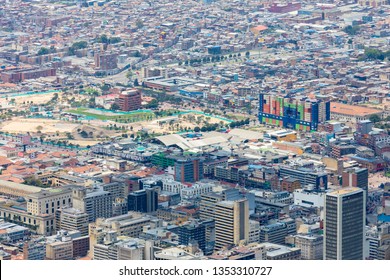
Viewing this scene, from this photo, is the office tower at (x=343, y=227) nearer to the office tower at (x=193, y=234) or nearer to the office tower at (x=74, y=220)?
the office tower at (x=193, y=234)

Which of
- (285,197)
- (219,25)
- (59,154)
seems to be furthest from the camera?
(219,25)

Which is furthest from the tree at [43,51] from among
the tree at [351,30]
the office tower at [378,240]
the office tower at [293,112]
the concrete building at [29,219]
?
the office tower at [378,240]

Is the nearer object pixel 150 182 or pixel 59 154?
pixel 150 182

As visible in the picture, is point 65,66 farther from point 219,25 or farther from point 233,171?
point 233,171

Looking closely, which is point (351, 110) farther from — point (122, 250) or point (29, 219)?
point (122, 250)
